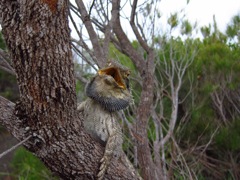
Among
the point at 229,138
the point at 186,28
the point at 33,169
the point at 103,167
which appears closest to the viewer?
the point at 103,167

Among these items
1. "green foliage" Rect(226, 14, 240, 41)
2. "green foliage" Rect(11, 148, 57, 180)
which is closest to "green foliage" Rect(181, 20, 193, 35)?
"green foliage" Rect(226, 14, 240, 41)

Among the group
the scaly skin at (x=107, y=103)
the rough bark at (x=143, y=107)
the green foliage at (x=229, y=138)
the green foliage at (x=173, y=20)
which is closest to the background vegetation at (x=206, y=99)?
the green foliage at (x=229, y=138)

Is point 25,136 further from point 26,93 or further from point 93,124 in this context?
point 93,124

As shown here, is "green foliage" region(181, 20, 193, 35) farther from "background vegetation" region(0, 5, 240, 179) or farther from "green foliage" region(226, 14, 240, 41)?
"green foliage" region(226, 14, 240, 41)

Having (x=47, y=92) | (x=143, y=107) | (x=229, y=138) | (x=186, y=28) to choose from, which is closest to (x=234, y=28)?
(x=186, y=28)

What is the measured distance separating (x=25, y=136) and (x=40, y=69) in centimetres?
35

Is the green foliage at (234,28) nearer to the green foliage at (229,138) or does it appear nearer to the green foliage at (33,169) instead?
the green foliage at (229,138)

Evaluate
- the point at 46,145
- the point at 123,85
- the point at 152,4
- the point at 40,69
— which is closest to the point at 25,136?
the point at 46,145

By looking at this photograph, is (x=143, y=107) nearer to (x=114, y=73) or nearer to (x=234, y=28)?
(x=114, y=73)

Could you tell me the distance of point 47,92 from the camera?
60.8 inches

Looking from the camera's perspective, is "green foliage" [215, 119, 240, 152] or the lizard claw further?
"green foliage" [215, 119, 240, 152]

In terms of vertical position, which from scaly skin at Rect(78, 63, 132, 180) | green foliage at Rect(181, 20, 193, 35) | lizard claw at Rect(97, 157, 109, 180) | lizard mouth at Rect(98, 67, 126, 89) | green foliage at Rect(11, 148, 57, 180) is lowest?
green foliage at Rect(11, 148, 57, 180)

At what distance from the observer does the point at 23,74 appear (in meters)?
1.51

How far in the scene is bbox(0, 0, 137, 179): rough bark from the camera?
1.42 meters
